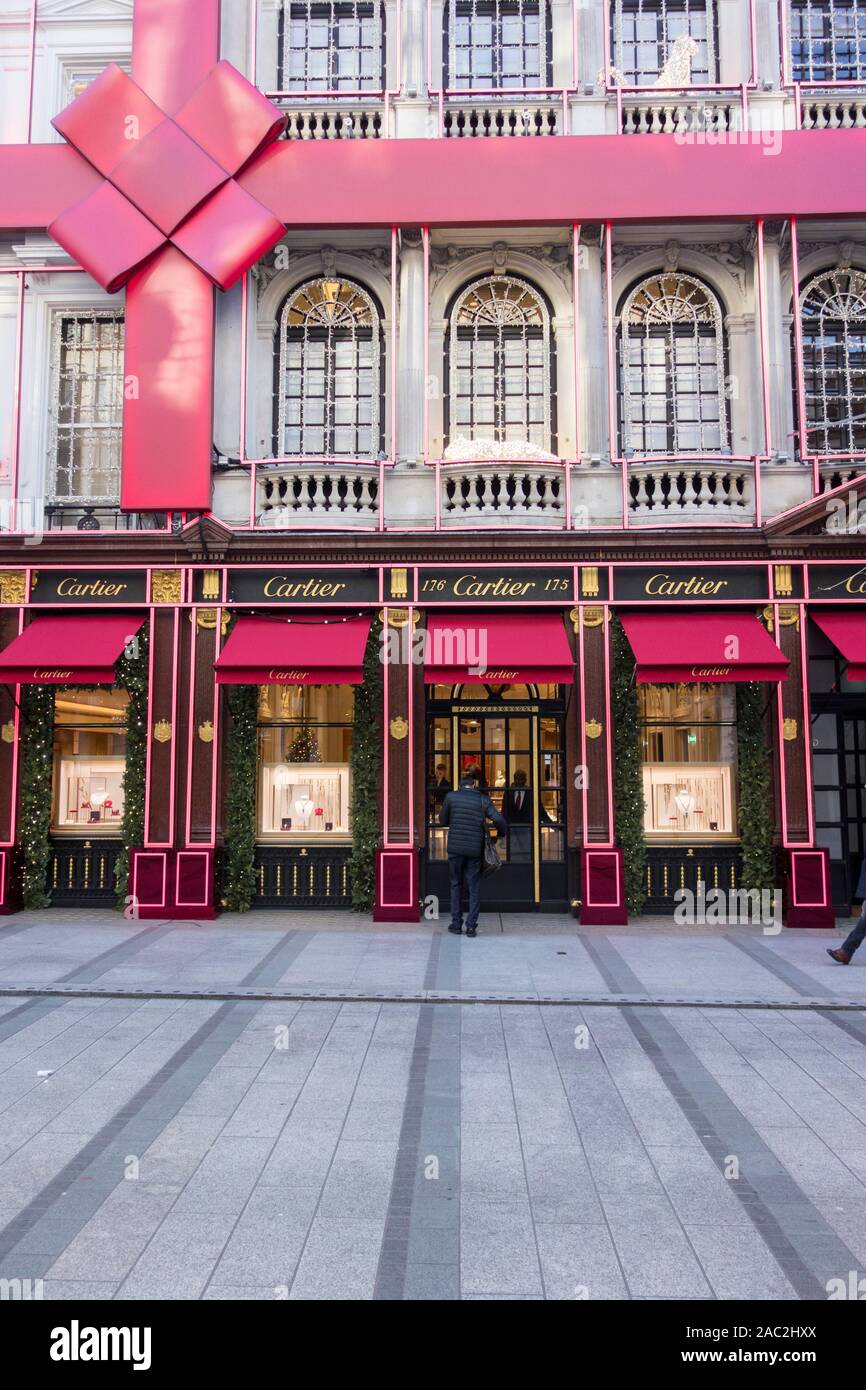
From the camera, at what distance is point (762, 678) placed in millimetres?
12102

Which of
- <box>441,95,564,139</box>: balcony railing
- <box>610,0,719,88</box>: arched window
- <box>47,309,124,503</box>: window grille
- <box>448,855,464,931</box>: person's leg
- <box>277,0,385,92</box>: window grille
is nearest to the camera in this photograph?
<box>448,855,464,931</box>: person's leg

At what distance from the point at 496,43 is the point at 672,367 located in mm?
6076

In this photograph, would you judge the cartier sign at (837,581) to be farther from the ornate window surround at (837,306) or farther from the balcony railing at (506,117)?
the balcony railing at (506,117)

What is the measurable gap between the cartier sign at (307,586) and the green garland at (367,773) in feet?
1.96

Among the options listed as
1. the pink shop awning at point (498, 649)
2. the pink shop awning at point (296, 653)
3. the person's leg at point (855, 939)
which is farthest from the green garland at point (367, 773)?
the person's leg at point (855, 939)

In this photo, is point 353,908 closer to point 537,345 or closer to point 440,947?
point 440,947

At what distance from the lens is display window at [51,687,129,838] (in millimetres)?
13633

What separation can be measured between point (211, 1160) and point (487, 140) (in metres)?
13.8

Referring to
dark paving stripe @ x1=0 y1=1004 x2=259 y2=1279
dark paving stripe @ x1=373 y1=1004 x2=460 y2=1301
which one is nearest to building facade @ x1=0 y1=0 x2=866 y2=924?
dark paving stripe @ x1=0 y1=1004 x2=259 y2=1279

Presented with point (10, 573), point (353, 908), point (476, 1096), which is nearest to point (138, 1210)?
point (476, 1096)

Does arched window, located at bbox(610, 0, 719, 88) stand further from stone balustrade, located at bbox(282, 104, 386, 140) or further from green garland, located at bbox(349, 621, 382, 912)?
green garland, located at bbox(349, 621, 382, 912)

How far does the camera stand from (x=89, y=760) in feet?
45.1

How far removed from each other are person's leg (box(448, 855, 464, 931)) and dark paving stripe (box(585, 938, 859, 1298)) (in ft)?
13.3

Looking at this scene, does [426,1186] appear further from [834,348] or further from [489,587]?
[834,348]
